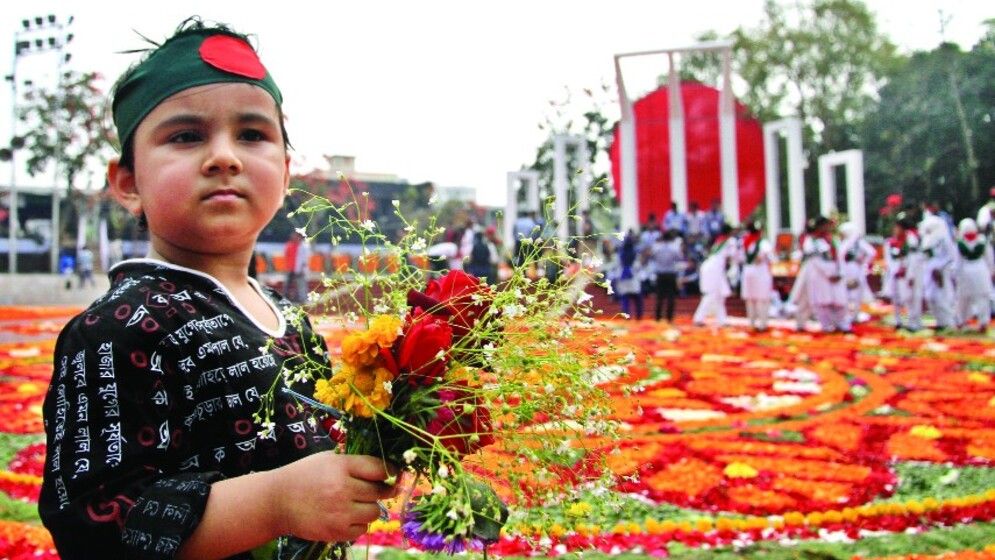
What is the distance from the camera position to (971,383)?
5.89 metres

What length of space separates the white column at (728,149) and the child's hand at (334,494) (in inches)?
688

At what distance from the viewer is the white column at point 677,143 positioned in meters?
17.8

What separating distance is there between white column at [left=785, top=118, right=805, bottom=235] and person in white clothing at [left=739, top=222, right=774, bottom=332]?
24.0 ft

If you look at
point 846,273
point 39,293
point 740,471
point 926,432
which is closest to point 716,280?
point 846,273

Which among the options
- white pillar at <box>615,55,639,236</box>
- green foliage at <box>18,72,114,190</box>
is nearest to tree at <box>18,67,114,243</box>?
green foliage at <box>18,72,114,190</box>

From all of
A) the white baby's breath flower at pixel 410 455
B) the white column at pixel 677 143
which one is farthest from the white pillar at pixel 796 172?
the white baby's breath flower at pixel 410 455

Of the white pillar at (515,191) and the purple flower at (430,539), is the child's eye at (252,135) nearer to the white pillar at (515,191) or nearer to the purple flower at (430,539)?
the purple flower at (430,539)

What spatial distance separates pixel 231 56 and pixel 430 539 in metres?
0.78

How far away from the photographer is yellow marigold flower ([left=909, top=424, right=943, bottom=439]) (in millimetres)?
4191

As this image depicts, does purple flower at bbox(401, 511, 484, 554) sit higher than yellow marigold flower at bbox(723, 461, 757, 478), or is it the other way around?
purple flower at bbox(401, 511, 484, 554)

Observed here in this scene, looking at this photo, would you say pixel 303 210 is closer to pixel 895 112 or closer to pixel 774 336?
pixel 774 336

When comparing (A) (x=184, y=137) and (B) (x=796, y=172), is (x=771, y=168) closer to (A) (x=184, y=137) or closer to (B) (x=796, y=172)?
(B) (x=796, y=172)

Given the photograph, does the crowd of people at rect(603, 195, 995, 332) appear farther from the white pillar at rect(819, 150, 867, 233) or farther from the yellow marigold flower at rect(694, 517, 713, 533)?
the yellow marigold flower at rect(694, 517, 713, 533)

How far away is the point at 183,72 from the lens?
1247mm
